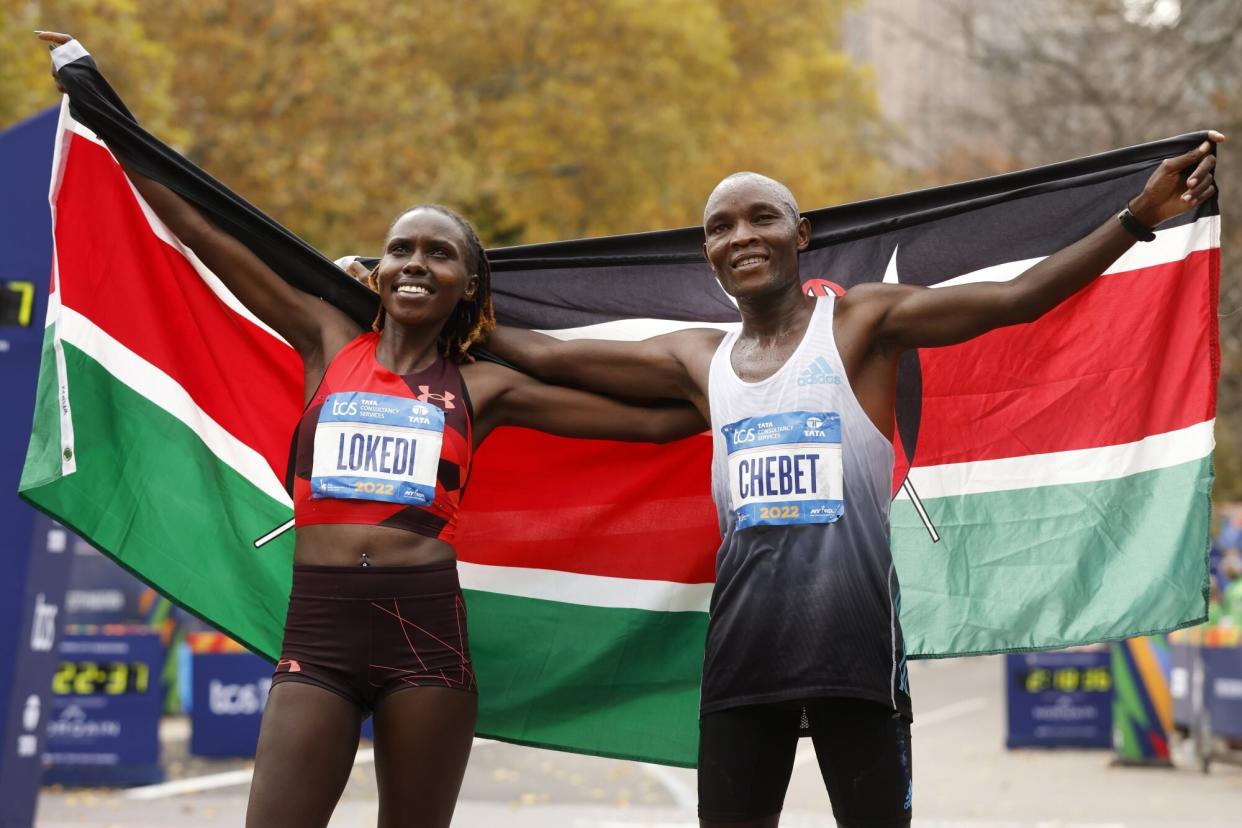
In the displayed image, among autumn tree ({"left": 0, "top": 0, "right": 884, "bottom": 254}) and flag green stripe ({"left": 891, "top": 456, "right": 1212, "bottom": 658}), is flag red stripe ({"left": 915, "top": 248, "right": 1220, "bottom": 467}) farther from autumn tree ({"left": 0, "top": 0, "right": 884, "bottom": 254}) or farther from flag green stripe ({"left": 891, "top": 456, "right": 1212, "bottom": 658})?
autumn tree ({"left": 0, "top": 0, "right": 884, "bottom": 254})

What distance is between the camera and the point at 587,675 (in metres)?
6.01

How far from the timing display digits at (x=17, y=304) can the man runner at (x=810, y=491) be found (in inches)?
163

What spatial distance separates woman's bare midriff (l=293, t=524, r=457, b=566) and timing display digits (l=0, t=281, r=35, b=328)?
368cm

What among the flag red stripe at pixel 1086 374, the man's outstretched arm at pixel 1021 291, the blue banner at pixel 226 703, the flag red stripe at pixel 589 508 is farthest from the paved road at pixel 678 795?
the man's outstretched arm at pixel 1021 291

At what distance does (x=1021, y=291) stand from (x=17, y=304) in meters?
5.02

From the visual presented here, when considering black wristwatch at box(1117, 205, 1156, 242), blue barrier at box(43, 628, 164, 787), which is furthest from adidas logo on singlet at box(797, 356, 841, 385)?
blue barrier at box(43, 628, 164, 787)

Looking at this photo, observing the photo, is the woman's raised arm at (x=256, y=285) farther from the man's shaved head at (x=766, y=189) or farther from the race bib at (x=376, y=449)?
the man's shaved head at (x=766, y=189)

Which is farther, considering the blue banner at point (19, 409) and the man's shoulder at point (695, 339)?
the blue banner at point (19, 409)

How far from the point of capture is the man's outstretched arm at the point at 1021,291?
4.83 m

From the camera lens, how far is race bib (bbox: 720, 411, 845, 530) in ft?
15.1

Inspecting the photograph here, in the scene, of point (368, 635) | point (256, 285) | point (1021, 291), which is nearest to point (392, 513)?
point (368, 635)

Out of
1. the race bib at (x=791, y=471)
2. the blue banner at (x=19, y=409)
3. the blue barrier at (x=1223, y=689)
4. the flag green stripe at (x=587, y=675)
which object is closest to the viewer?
the race bib at (x=791, y=471)

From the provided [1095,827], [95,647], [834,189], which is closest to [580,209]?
[834,189]

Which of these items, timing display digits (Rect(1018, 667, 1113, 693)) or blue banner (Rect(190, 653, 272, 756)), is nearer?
blue banner (Rect(190, 653, 272, 756))
